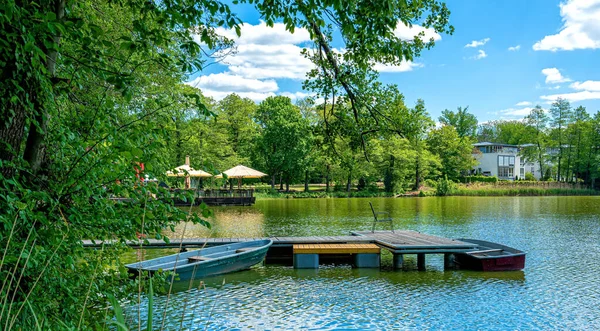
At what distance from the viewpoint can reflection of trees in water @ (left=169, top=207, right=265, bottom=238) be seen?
18.7m

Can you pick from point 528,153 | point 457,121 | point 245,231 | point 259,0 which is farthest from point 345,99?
point 457,121

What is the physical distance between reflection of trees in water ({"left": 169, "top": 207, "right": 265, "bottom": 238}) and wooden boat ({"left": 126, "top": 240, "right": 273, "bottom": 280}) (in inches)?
89.2

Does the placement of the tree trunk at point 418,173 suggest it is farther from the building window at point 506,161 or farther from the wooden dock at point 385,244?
the wooden dock at point 385,244

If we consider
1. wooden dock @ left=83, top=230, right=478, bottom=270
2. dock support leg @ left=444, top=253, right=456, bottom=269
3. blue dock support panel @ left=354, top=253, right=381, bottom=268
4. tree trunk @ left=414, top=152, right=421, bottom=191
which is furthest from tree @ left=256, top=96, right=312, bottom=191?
dock support leg @ left=444, top=253, right=456, bottom=269

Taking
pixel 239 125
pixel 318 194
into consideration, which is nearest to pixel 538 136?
pixel 318 194

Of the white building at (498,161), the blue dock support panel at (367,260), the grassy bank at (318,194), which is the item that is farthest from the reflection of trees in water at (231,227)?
the white building at (498,161)

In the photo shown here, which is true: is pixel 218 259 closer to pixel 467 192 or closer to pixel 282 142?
pixel 282 142

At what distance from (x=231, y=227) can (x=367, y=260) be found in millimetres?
9730

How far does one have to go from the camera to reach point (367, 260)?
13086 mm

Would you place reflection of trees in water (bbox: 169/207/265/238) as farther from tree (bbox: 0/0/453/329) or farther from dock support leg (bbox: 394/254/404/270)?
tree (bbox: 0/0/453/329)

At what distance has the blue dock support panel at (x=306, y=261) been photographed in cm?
1299

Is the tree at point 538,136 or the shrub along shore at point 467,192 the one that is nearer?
the shrub along shore at point 467,192

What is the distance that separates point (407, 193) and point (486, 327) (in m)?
41.9

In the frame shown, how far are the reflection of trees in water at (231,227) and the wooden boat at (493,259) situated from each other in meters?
7.55
